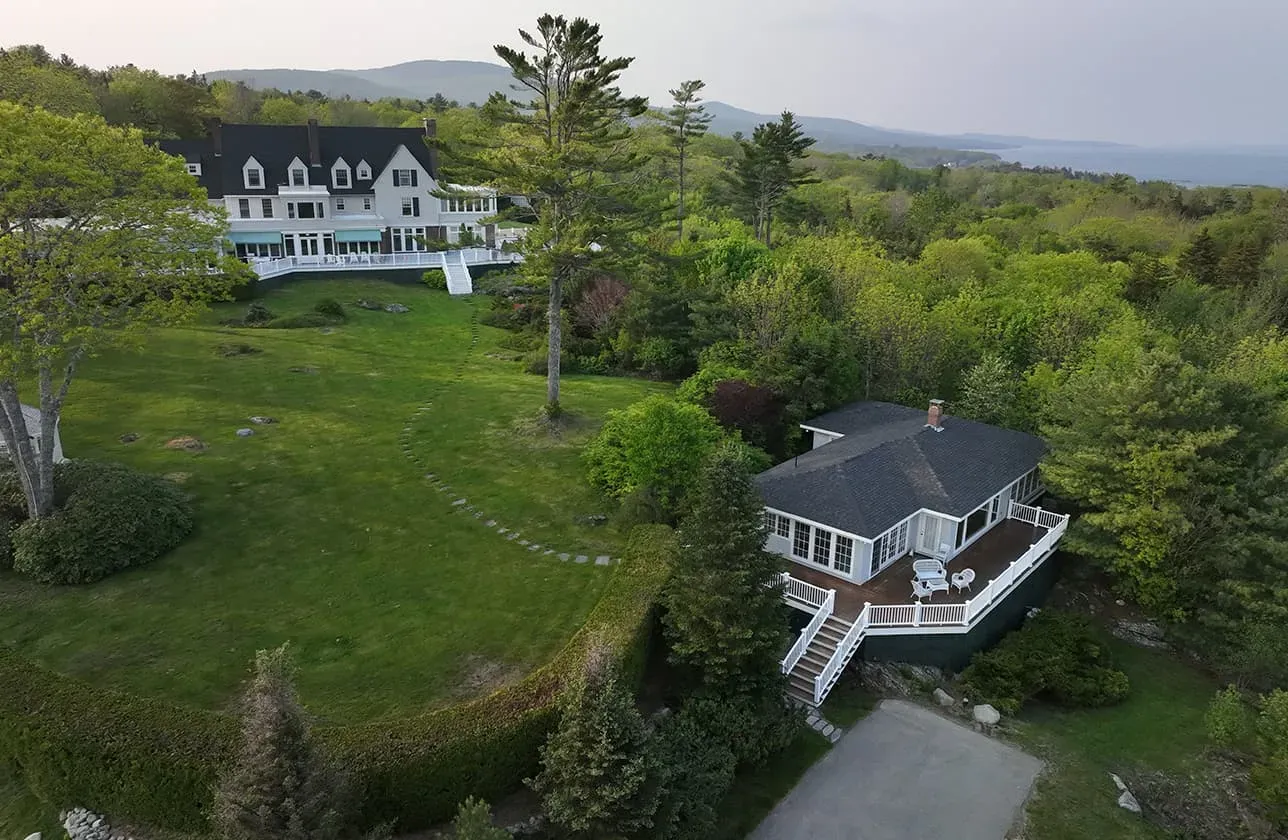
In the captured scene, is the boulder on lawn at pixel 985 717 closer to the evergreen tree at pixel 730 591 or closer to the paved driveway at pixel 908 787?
the paved driveway at pixel 908 787

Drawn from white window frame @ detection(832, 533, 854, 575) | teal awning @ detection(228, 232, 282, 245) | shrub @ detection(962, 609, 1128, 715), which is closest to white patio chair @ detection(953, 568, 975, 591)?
shrub @ detection(962, 609, 1128, 715)

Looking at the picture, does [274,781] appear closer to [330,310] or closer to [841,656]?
[841,656]

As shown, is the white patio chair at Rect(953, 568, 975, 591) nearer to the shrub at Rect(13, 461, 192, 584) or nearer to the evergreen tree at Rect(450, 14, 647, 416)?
the evergreen tree at Rect(450, 14, 647, 416)

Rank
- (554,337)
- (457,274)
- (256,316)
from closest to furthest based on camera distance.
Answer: (554,337), (256,316), (457,274)

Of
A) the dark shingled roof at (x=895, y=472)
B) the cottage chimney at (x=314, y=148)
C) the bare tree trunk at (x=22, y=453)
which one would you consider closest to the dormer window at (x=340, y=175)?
the cottage chimney at (x=314, y=148)

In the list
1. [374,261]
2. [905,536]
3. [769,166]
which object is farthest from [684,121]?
[905,536]
